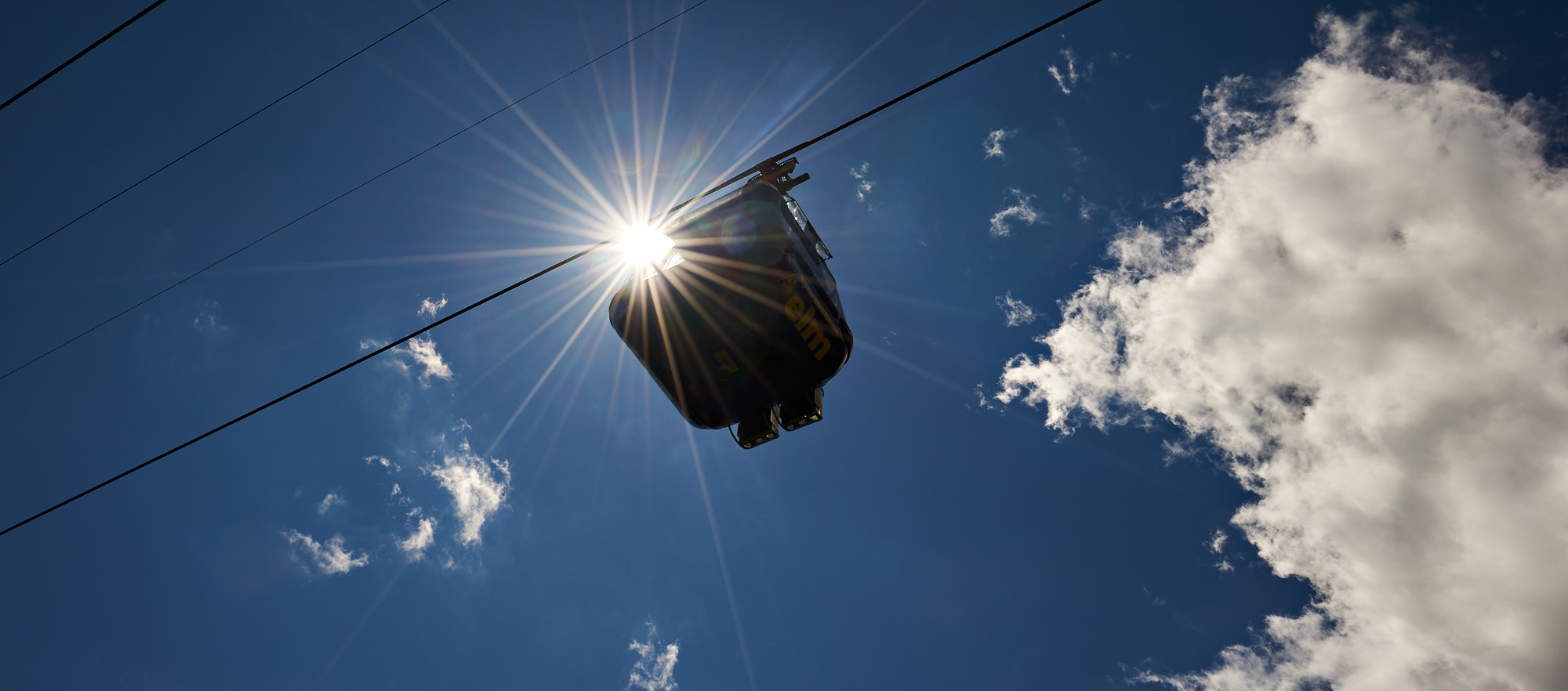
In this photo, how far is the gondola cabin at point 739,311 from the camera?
26.0ft

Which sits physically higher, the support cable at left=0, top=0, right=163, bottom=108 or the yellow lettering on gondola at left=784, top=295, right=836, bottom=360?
the support cable at left=0, top=0, right=163, bottom=108

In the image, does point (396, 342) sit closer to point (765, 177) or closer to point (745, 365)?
point (745, 365)

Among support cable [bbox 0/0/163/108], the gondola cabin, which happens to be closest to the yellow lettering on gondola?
the gondola cabin

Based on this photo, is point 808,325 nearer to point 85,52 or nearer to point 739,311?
point 739,311

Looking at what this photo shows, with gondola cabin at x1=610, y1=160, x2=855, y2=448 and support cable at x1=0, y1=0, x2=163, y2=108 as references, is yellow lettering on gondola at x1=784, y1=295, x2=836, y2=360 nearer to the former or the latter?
gondola cabin at x1=610, y1=160, x2=855, y2=448

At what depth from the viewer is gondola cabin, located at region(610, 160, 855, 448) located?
26.0ft

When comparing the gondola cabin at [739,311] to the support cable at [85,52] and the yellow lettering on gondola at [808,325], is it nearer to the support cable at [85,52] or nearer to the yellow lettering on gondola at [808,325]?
the yellow lettering on gondola at [808,325]

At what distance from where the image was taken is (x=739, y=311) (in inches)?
313

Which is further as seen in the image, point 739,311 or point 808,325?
point 808,325

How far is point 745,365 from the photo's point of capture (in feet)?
27.1

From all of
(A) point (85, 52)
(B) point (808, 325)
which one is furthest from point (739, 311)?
(A) point (85, 52)

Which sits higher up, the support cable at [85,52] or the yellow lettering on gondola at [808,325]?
the support cable at [85,52]

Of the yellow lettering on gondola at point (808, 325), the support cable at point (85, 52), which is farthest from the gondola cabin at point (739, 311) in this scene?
the support cable at point (85, 52)

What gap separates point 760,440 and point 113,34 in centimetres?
933
